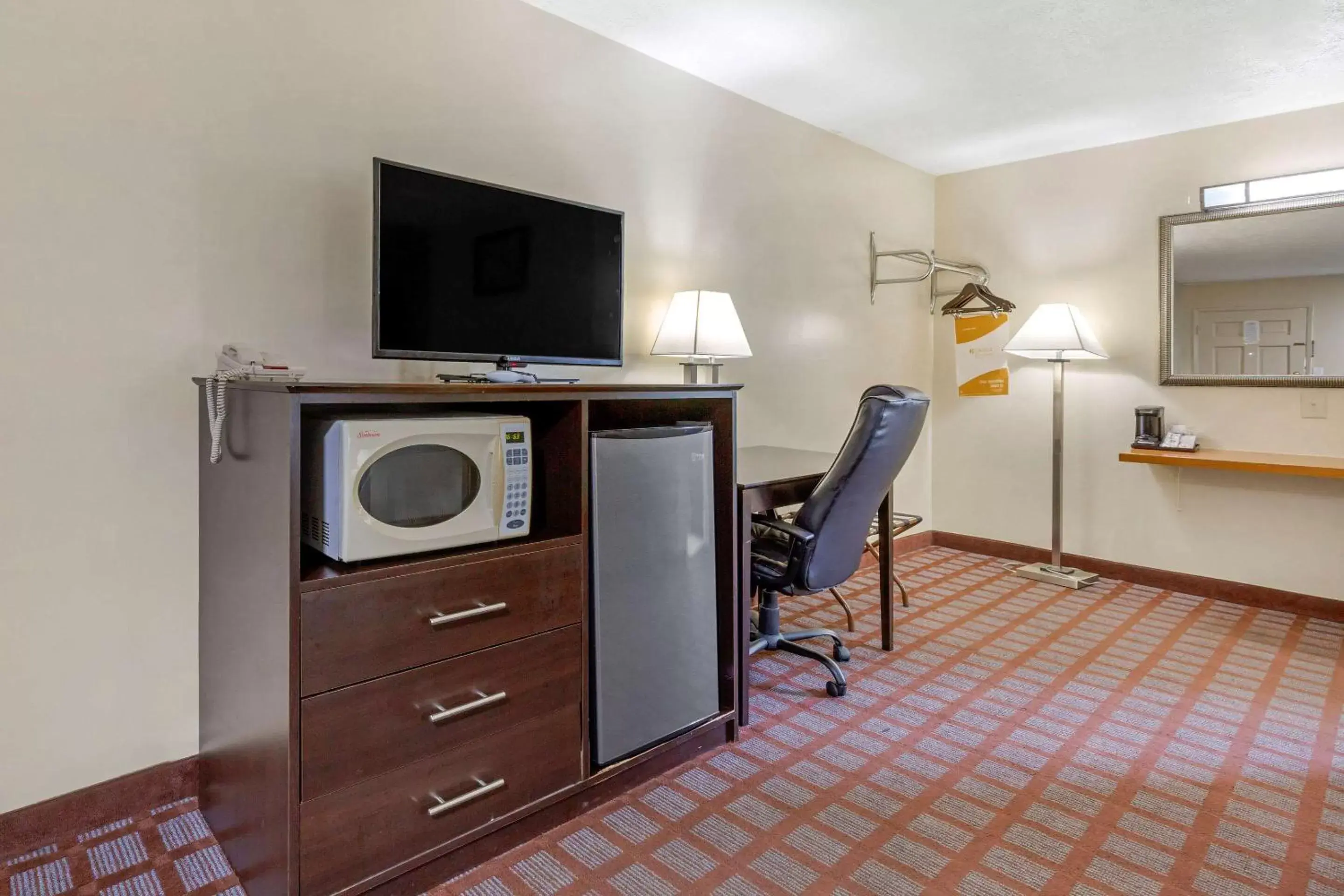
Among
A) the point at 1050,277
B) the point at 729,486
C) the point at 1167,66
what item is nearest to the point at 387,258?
the point at 729,486

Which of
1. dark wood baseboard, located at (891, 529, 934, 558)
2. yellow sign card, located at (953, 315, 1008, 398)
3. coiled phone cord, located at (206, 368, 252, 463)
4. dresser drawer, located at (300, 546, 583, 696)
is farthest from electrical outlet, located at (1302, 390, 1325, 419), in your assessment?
coiled phone cord, located at (206, 368, 252, 463)

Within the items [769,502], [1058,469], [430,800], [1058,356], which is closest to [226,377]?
[430,800]

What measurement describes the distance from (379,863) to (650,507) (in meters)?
1.01

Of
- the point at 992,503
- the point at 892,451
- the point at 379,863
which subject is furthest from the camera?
the point at 992,503

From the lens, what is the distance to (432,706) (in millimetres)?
1618

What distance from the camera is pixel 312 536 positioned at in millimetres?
1660

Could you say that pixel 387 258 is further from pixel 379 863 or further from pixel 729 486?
pixel 379 863

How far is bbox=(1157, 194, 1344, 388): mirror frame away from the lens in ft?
11.6

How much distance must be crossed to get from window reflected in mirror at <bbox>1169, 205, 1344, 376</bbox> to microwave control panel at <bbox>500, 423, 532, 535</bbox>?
3.69 metres

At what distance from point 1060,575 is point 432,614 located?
3.70m

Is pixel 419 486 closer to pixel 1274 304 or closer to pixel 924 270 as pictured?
pixel 924 270

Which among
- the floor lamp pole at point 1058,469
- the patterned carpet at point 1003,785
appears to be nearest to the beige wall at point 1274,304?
the floor lamp pole at point 1058,469

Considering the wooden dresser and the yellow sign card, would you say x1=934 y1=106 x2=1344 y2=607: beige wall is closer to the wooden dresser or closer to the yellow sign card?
the yellow sign card

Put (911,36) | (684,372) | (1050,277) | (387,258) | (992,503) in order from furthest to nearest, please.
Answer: (992,503) → (1050,277) → (684,372) → (911,36) → (387,258)
